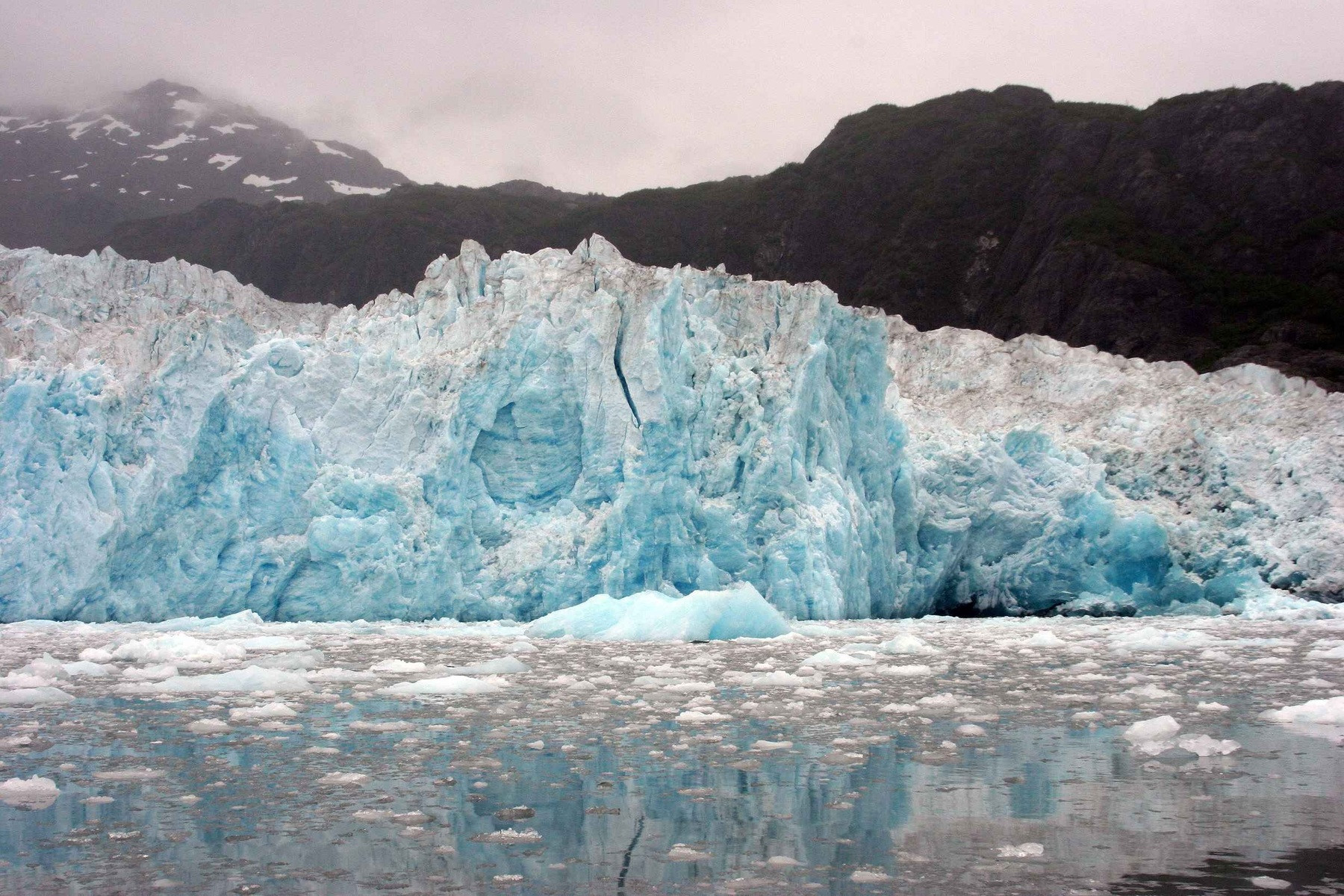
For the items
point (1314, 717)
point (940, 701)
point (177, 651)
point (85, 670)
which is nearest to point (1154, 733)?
point (1314, 717)

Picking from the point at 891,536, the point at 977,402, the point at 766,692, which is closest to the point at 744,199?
the point at 977,402

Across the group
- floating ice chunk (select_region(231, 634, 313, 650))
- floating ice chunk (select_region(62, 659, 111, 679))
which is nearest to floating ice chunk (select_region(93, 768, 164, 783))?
floating ice chunk (select_region(62, 659, 111, 679))

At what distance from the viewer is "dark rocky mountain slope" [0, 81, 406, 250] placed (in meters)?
63.5

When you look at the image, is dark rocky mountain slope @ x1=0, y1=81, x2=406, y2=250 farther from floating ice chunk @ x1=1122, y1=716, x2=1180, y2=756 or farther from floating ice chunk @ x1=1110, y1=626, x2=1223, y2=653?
floating ice chunk @ x1=1122, y1=716, x2=1180, y2=756

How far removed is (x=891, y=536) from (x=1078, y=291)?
28991 mm

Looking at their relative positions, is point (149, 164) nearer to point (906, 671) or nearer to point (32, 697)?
point (32, 697)

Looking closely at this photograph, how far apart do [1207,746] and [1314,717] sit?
1508mm

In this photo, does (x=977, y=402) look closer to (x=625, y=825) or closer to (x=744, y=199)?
(x=625, y=825)

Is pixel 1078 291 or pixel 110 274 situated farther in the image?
pixel 1078 291

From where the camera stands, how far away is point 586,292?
18172 millimetres

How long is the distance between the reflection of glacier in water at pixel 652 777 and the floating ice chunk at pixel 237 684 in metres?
0.05

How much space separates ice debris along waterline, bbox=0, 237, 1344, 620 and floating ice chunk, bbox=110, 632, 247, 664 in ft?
15.9

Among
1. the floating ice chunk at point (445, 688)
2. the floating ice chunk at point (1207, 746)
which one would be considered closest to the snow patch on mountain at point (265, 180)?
the floating ice chunk at point (445, 688)

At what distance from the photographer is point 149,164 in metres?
74.0
